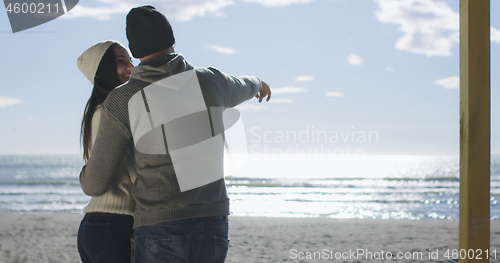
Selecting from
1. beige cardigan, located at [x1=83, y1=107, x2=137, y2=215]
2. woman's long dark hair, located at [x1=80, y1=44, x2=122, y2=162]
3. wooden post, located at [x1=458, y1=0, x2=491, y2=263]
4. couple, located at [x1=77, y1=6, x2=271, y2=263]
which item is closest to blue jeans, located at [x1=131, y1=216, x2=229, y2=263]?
couple, located at [x1=77, y1=6, x2=271, y2=263]

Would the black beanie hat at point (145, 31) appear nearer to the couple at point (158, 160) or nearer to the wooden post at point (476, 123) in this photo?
the couple at point (158, 160)

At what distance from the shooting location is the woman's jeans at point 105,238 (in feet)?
4.42

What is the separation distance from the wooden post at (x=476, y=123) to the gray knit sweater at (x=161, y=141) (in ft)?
3.65

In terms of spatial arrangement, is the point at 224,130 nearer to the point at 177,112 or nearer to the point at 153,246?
the point at 177,112

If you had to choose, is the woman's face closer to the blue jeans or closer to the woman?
the woman

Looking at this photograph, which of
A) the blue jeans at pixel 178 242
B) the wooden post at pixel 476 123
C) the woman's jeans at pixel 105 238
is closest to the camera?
the blue jeans at pixel 178 242

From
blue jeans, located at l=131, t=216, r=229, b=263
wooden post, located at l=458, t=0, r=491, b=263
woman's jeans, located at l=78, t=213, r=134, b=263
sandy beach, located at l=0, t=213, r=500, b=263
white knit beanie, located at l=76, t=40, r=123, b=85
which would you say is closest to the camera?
blue jeans, located at l=131, t=216, r=229, b=263

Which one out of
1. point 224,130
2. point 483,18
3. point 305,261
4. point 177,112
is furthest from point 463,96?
point 305,261

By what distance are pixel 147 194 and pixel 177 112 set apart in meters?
0.27

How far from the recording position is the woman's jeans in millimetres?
1346

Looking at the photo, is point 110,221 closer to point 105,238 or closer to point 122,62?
point 105,238

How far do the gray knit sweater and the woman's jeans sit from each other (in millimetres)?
133

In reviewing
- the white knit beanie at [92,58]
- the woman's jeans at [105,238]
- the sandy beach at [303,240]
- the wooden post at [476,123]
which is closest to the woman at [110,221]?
the woman's jeans at [105,238]

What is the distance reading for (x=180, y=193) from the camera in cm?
121
